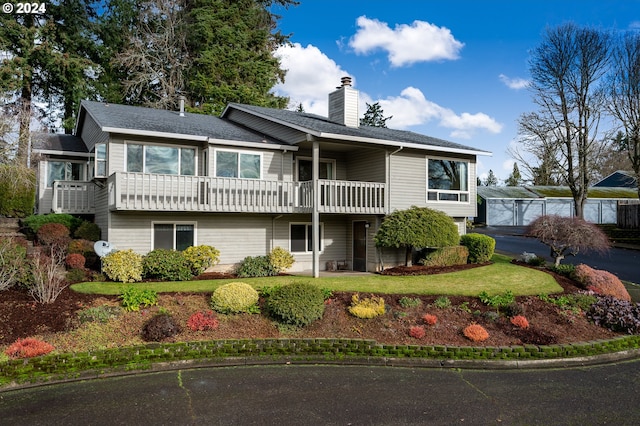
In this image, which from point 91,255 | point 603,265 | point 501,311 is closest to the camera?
point 501,311

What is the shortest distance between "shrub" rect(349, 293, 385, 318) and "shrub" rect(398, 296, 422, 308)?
0.56 metres

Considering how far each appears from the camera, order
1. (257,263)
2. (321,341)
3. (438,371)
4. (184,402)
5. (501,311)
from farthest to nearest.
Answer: (257,263) < (501,311) < (321,341) < (438,371) < (184,402)

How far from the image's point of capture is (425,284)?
42.8 feet

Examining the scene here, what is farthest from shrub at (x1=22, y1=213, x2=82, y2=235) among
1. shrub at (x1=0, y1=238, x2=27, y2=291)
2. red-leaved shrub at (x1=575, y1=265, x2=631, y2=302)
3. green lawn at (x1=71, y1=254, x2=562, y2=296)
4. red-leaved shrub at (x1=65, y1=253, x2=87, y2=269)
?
red-leaved shrub at (x1=575, y1=265, x2=631, y2=302)

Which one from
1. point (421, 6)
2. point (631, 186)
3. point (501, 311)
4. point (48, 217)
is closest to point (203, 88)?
point (48, 217)

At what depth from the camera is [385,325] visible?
33.2 feet

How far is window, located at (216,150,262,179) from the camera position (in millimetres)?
16031

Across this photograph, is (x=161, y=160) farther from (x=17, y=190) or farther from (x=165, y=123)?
(x=17, y=190)

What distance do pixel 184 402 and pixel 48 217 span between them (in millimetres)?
13067

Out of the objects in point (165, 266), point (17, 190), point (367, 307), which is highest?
point (17, 190)

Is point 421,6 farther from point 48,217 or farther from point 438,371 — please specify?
point 48,217

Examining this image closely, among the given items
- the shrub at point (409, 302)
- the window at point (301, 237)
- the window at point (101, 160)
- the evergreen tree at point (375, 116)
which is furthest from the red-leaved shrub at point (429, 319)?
the evergreen tree at point (375, 116)

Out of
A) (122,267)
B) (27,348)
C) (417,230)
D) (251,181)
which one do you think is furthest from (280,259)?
(27,348)

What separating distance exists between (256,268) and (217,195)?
113 inches
